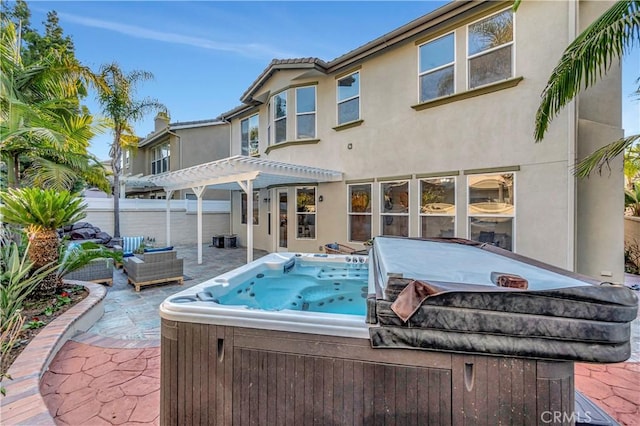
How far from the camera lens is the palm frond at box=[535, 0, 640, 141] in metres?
3.90

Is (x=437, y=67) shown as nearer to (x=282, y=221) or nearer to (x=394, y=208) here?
(x=394, y=208)

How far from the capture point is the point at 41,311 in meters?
4.82

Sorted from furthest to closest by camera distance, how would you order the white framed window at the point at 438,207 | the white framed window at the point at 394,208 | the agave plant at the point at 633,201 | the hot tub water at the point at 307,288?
the agave plant at the point at 633,201 < the white framed window at the point at 394,208 < the white framed window at the point at 438,207 < the hot tub water at the point at 307,288

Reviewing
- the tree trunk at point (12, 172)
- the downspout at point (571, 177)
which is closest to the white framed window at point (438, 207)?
the downspout at point (571, 177)

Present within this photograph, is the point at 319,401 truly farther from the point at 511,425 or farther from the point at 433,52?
the point at 433,52

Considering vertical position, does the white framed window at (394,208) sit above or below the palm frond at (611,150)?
below

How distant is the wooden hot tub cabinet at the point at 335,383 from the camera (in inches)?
81.4

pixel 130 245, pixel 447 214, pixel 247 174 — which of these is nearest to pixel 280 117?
pixel 247 174

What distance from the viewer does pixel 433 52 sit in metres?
8.26

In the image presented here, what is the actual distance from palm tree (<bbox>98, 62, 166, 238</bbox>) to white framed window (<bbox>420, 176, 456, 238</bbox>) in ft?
40.7

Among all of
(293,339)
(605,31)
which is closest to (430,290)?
(293,339)

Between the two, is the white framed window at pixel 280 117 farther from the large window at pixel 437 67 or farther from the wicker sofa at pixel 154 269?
the wicker sofa at pixel 154 269

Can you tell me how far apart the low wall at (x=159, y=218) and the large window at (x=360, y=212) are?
32.6 feet

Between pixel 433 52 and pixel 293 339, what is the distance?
8855 millimetres
